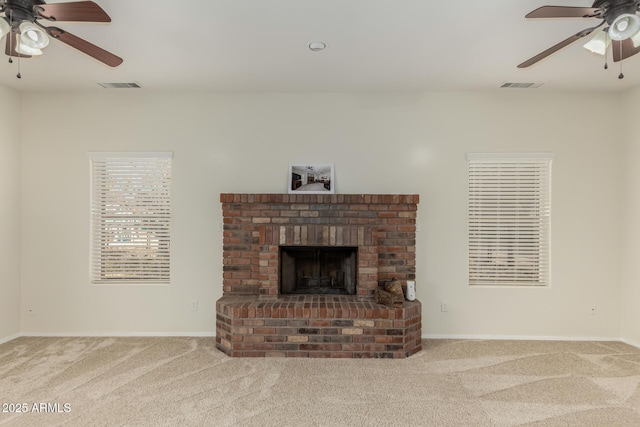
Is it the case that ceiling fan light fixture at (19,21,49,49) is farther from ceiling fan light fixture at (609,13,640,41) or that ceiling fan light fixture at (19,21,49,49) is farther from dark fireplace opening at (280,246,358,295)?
ceiling fan light fixture at (609,13,640,41)

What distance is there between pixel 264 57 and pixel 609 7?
2378 millimetres

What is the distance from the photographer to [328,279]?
3.80m

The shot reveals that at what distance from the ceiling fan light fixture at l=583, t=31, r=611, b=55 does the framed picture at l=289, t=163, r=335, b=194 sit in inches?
92.3

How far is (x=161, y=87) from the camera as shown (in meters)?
3.55

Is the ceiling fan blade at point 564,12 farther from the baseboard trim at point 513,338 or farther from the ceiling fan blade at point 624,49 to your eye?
the baseboard trim at point 513,338

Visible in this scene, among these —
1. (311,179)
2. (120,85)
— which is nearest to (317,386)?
(311,179)

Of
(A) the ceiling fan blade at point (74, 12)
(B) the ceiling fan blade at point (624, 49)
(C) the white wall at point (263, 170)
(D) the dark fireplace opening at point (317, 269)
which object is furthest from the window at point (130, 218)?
(B) the ceiling fan blade at point (624, 49)

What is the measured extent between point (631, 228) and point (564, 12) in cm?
294

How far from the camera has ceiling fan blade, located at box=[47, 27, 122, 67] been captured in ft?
6.31

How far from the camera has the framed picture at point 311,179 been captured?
367 cm

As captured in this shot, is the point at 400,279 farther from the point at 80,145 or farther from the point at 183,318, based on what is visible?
the point at 80,145

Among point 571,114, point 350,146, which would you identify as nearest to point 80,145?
point 350,146

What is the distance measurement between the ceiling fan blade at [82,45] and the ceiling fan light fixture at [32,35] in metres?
0.06

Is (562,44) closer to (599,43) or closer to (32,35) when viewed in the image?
(599,43)
